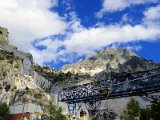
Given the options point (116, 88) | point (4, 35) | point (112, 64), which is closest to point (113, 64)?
point (112, 64)

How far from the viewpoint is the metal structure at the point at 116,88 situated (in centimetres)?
4844

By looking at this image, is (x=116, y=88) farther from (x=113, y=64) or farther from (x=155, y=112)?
(x=113, y=64)

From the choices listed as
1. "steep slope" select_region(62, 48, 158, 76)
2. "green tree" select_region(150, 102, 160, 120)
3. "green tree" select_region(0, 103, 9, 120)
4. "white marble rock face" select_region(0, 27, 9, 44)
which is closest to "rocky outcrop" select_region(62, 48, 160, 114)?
"steep slope" select_region(62, 48, 158, 76)

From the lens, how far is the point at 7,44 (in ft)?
303

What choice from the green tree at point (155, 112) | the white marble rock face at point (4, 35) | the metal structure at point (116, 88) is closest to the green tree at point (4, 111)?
the metal structure at point (116, 88)

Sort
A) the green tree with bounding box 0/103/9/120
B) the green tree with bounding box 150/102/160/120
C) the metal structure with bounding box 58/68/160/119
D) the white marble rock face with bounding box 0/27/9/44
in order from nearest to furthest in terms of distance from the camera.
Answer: the green tree with bounding box 150/102/160/120
the metal structure with bounding box 58/68/160/119
the green tree with bounding box 0/103/9/120
the white marble rock face with bounding box 0/27/9/44

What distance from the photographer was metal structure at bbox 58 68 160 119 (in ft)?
159

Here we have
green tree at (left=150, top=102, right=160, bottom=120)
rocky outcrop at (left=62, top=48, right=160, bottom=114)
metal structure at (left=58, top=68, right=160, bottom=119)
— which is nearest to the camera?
green tree at (left=150, top=102, right=160, bottom=120)

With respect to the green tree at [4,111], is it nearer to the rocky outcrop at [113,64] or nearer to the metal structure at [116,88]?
the metal structure at [116,88]

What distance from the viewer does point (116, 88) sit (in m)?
52.5

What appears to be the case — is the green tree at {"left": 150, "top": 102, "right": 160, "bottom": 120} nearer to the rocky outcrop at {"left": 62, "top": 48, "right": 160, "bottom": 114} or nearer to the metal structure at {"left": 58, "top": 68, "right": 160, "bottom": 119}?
the metal structure at {"left": 58, "top": 68, "right": 160, "bottom": 119}

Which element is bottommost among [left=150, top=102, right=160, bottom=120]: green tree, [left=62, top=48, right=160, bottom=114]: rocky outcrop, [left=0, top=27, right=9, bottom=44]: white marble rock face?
[left=150, top=102, right=160, bottom=120]: green tree

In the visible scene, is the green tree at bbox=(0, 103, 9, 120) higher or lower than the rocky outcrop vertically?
lower

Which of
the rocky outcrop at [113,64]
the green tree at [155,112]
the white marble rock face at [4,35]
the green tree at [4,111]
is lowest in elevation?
the green tree at [155,112]
